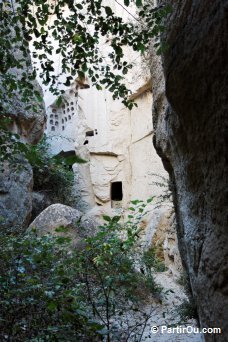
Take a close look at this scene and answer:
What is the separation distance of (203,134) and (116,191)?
46.6ft

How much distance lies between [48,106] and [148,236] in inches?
338

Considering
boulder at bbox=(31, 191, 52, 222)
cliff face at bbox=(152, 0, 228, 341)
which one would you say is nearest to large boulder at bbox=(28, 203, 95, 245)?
boulder at bbox=(31, 191, 52, 222)

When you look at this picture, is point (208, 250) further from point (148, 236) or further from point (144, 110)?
point (144, 110)

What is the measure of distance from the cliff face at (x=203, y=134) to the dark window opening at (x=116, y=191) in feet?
43.8

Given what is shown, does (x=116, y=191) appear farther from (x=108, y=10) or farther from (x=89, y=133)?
(x=108, y=10)

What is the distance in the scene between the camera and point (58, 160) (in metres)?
1.42

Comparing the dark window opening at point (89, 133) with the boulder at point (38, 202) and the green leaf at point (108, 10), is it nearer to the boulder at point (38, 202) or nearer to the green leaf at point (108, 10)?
the boulder at point (38, 202)

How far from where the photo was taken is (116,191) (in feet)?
53.9

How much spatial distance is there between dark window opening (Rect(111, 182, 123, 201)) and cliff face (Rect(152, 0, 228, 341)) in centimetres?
1336

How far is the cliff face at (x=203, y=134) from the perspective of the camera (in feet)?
6.43

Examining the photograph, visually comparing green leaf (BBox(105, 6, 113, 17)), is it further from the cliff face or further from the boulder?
the boulder

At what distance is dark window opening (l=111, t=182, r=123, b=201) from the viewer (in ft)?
53.4

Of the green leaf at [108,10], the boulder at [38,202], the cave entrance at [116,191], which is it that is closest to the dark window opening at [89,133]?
the cave entrance at [116,191]

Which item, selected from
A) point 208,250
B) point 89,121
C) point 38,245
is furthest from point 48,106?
point 208,250
